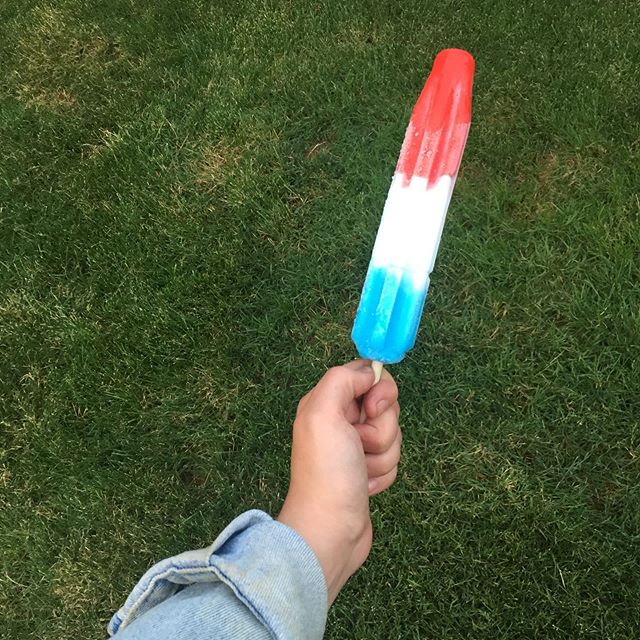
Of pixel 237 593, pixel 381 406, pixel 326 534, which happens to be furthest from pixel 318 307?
pixel 237 593

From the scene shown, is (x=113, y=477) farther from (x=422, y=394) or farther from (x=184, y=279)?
(x=422, y=394)

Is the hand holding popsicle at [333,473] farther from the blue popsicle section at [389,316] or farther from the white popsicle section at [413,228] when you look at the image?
the white popsicle section at [413,228]

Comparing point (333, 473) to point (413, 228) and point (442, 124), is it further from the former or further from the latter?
point (442, 124)

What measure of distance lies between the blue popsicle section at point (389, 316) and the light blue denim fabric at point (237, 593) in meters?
0.55

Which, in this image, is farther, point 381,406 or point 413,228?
point 381,406

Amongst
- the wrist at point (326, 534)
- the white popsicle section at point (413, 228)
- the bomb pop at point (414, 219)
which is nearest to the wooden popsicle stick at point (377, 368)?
the bomb pop at point (414, 219)

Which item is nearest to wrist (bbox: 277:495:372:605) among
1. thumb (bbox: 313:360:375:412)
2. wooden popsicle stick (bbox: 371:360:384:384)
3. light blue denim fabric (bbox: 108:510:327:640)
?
light blue denim fabric (bbox: 108:510:327:640)

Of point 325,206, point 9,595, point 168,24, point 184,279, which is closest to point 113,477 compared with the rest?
point 9,595

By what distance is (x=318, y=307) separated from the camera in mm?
3109

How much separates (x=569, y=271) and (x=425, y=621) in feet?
5.15

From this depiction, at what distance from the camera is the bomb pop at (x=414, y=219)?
188cm

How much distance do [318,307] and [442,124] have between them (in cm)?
131

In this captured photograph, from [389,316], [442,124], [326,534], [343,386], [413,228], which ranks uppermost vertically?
[442,124]

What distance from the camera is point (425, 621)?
8.56ft
